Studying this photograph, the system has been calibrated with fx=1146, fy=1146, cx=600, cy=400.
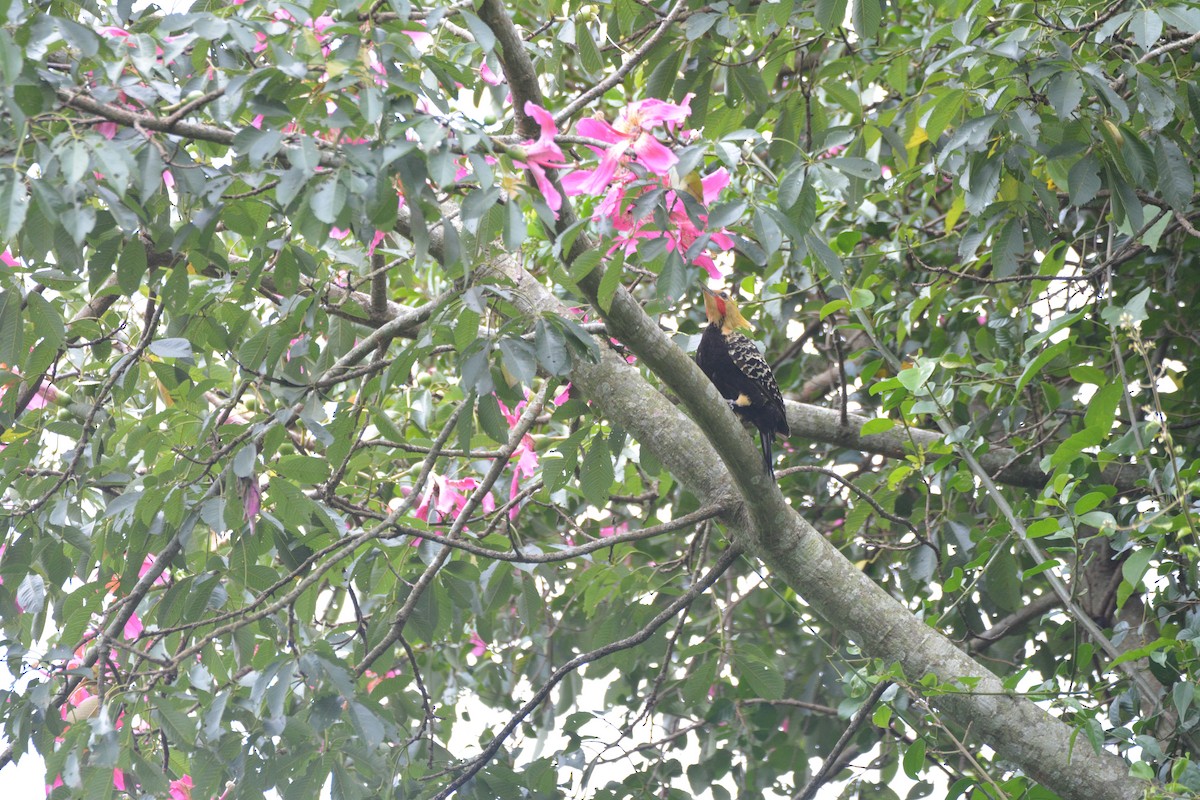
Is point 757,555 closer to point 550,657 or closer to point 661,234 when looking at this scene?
point 661,234

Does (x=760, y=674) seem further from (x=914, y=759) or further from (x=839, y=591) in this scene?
(x=914, y=759)

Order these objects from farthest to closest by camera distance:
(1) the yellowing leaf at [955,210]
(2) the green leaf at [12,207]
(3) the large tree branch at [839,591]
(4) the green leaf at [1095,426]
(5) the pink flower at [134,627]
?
(5) the pink flower at [134,627] < (1) the yellowing leaf at [955,210] < (4) the green leaf at [1095,426] < (3) the large tree branch at [839,591] < (2) the green leaf at [12,207]

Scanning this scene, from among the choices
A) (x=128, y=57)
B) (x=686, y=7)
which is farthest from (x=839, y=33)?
(x=128, y=57)

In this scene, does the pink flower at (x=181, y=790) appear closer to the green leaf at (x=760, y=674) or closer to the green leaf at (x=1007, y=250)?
the green leaf at (x=760, y=674)

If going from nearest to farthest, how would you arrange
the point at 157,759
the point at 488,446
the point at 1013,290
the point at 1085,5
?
the point at 1085,5 < the point at 157,759 < the point at 1013,290 < the point at 488,446

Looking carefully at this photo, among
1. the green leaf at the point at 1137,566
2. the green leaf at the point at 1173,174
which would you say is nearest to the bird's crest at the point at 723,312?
the green leaf at the point at 1173,174

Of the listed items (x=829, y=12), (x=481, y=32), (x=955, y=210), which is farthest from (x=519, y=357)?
(x=955, y=210)

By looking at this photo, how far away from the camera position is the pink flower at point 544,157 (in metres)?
1.50

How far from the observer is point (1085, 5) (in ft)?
6.52

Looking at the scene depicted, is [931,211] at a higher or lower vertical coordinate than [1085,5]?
higher

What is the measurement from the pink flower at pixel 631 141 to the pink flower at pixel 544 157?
49mm

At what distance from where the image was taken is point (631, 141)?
59.7 inches

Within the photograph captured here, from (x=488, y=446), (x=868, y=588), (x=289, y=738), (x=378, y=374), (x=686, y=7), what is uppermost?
(x=686, y=7)

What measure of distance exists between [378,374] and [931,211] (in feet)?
6.07
